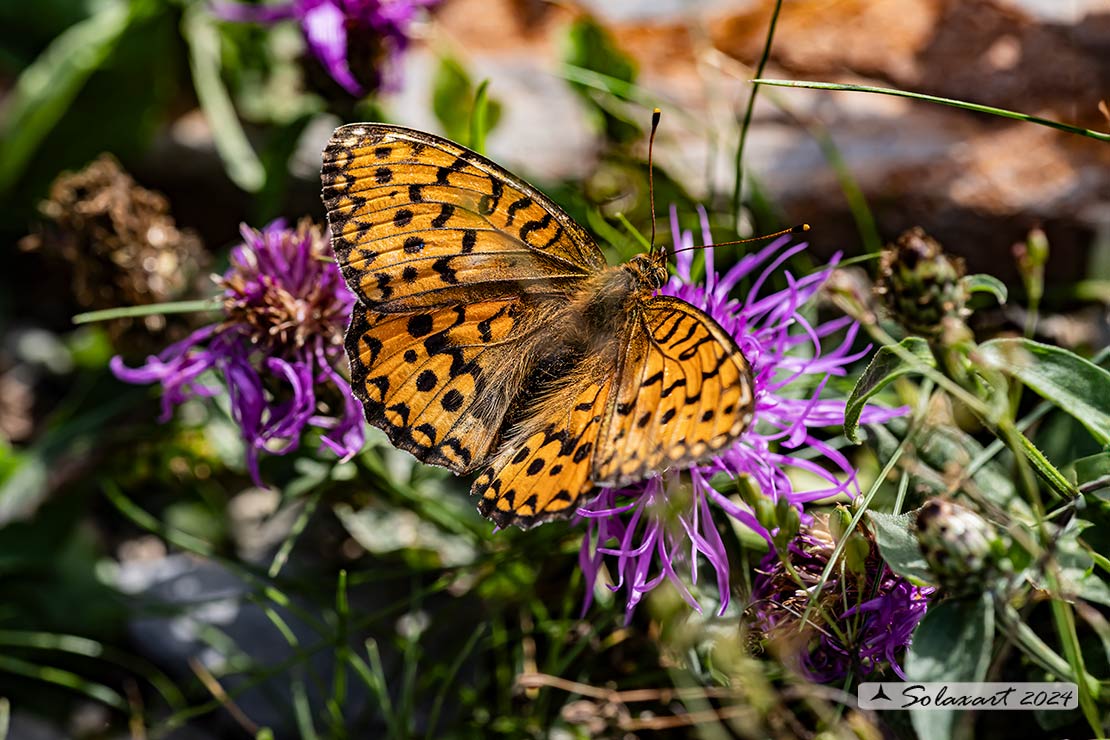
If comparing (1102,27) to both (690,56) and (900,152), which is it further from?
(690,56)

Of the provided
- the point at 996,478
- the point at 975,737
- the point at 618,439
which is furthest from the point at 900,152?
the point at 618,439

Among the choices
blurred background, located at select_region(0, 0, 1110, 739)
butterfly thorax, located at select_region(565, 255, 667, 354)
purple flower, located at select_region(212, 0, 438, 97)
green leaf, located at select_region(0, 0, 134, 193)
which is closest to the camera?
butterfly thorax, located at select_region(565, 255, 667, 354)

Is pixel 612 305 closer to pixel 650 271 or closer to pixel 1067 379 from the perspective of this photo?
pixel 650 271

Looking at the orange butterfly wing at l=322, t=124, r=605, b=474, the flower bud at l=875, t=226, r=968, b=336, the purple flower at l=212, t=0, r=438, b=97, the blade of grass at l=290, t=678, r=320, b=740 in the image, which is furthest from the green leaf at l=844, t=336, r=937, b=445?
the purple flower at l=212, t=0, r=438, b=97

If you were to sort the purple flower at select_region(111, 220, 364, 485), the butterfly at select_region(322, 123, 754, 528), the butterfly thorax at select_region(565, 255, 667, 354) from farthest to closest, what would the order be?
the purple flower at select_region(111, 220, 364, 485) → the butterfly thorax at select_region(565, 255, 667, 354) → the butterfly at select_region(322, 123, 754, 528)

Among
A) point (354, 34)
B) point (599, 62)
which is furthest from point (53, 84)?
point (599, 62)

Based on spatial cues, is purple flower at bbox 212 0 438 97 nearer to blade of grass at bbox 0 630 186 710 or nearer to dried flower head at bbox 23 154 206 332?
dried flower head at bbox 23 154 206 332
